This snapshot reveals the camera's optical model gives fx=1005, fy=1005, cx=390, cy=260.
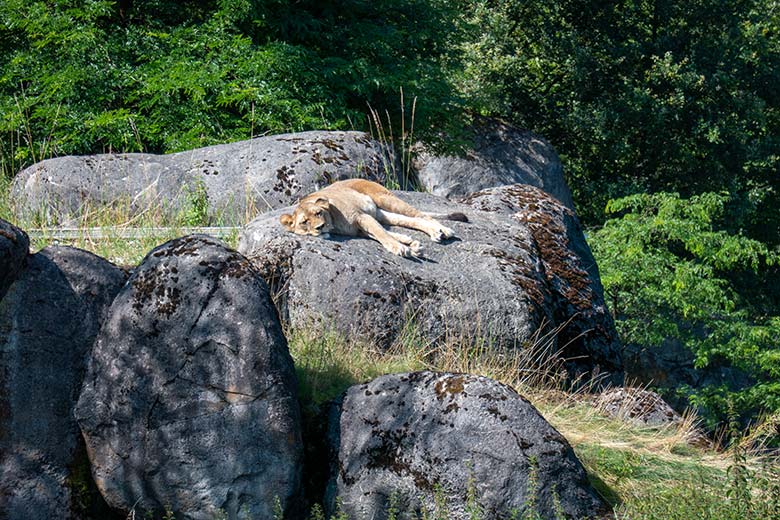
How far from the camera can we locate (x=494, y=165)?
70.4 ft

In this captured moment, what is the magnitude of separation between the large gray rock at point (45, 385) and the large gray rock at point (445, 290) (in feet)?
7.28

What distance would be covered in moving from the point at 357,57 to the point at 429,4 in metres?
2.39

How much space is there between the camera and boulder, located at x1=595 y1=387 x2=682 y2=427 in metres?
9.24

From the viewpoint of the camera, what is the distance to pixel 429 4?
59.3ft

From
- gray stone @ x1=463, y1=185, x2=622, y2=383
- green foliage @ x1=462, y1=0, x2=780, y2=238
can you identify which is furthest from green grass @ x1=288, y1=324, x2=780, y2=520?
green foliage @ x1=462, y1=0, x2=780, y2=238

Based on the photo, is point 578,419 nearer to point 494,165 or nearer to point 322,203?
point 322,203

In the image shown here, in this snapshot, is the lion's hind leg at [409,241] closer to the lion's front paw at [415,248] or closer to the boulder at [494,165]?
the lion's front paw at [415,248]

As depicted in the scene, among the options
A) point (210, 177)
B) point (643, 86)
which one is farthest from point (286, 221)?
point (643, 86)

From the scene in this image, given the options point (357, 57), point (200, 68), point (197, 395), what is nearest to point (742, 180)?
point (357, 57)

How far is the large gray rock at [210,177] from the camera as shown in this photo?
11.4 meters

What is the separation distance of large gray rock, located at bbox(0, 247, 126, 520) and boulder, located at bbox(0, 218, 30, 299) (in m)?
0.10

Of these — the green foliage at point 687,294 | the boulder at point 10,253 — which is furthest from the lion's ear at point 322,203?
the green foliage at point 687,294

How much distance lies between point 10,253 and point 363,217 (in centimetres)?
377

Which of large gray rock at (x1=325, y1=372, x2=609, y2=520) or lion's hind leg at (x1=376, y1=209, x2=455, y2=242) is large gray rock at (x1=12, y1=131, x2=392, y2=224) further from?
large gray rock at (x1=325, y1=372, x2=609, y2=520)
